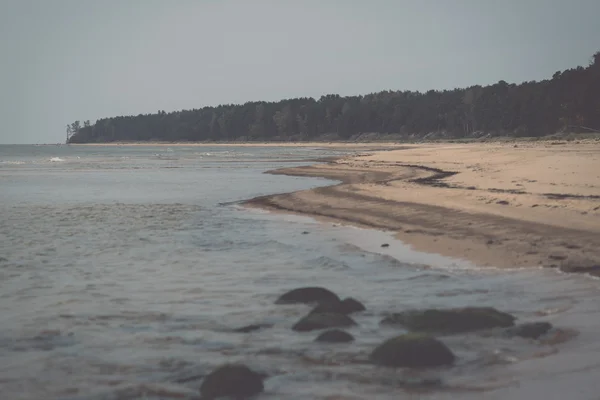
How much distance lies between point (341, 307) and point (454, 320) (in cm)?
133

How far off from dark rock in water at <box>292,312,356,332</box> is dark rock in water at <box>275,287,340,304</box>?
3.18ft

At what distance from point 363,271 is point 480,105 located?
382 feet

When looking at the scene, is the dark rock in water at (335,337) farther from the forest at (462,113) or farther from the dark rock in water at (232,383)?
the forest at (462,113)

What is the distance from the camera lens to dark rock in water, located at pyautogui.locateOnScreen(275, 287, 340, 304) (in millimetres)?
8188

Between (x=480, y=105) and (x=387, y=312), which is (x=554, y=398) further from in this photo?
(x=480, y=105)

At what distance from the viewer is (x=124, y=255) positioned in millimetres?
12273

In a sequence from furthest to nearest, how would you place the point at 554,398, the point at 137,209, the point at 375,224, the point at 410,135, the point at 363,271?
the point at 410,135
the point at 137,209
the point at 375,224
the point at 363,271
the point at 554,398

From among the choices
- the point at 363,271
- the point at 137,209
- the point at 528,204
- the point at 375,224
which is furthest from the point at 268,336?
the point at 137,209

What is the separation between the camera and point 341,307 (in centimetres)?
757

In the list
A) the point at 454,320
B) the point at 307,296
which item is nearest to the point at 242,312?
the point at 307,296

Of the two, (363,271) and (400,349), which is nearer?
(400,349)

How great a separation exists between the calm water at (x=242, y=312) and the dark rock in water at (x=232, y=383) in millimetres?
120

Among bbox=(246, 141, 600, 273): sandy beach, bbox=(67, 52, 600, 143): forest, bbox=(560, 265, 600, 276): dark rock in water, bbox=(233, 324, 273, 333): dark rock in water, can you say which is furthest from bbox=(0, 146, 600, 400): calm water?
bbox=(67, 52, 600, 143): forest

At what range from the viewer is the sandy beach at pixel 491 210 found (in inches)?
441
